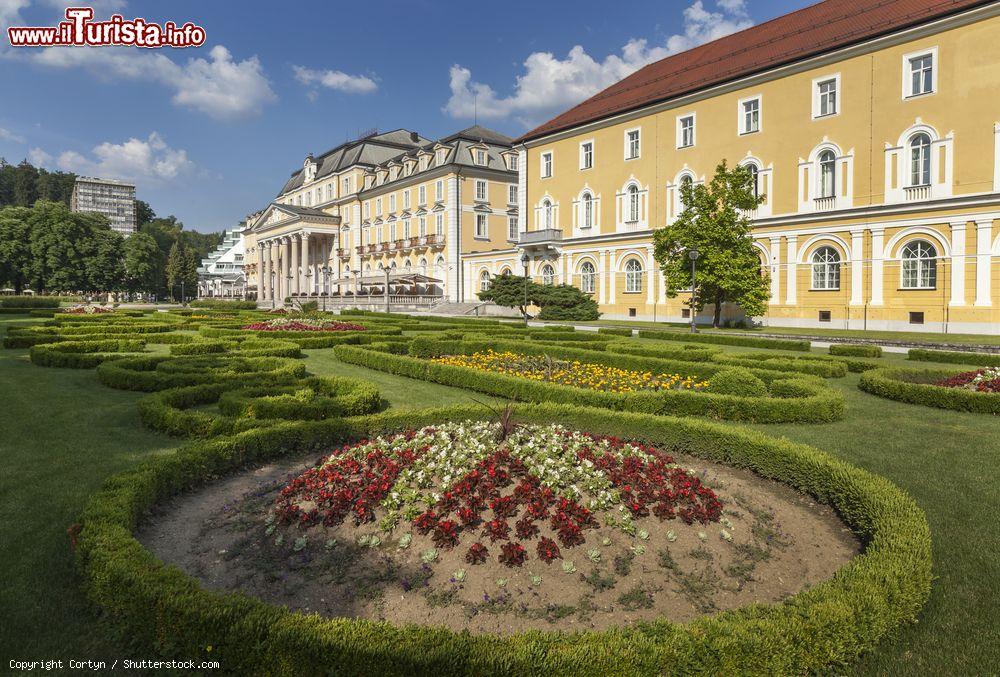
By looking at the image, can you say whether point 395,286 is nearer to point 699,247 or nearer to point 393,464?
point 699,247

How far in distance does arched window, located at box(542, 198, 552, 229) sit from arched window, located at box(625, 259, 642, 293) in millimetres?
8050

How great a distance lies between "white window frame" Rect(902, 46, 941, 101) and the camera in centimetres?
2444

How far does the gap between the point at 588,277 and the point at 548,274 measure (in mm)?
3761

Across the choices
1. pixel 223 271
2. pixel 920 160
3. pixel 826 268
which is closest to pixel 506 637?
pixel 826 268

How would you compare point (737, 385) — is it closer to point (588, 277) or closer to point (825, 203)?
point (825, 203)

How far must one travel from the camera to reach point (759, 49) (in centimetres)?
3186

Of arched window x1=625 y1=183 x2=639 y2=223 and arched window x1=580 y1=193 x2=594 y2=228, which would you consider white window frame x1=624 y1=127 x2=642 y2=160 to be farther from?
arched window x1=580 y1=193 x2=594 y2=228

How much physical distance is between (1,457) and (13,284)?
70521 millimetres

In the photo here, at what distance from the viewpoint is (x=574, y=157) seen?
39750mm

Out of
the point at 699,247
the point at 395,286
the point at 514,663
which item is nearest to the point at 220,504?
the point at 514,663

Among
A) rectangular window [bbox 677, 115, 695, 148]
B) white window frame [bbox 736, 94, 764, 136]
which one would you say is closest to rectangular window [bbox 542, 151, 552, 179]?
rectangular window [bbox 677, 115, 695, 148]

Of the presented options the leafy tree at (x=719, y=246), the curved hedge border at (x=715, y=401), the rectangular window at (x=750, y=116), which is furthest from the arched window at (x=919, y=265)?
the curved hedge border at (x=715, y=401)

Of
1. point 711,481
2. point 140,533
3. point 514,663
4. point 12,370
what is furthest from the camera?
point 12,370

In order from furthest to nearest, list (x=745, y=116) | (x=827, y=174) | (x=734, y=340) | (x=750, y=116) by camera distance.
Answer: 1. (x=745, y=116)
2. (x=750, y=116)
3. (x=827, y=174)
4. (x=734, y=340)
